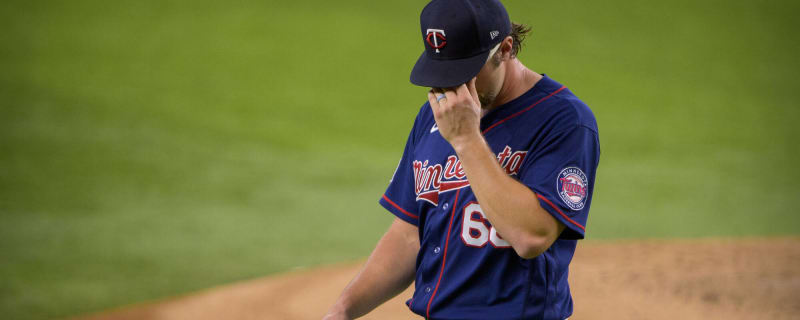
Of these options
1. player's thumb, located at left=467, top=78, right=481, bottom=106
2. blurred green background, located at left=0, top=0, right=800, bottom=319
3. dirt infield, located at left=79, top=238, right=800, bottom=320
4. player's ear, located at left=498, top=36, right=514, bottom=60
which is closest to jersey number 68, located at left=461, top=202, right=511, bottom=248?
player's thumb, located at left=467, top=78, right=481, bottom=106

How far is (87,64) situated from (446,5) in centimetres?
712

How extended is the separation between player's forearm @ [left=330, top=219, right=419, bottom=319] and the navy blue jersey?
116 mm

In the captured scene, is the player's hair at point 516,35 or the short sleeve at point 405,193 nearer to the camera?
the player's hair at point 516,35

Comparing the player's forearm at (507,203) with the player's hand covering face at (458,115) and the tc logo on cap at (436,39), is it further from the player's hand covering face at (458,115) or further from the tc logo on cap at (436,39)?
the tc logo on cap at (436,39)

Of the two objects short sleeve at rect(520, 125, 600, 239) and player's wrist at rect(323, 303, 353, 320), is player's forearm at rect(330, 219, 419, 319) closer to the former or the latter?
player's wrist at rect(323, 303, 353, 320)

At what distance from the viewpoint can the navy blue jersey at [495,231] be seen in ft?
5.93

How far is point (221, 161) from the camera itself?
6.49 meters

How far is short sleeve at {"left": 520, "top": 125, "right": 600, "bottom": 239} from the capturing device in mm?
1766

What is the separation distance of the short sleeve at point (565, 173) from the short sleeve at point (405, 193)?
0.44m

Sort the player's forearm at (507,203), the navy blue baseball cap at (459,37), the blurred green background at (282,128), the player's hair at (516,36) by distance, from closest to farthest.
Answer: the player's forearm at (507,203)
the navy blue baseball cap at (459,37)
the player's hair at (516,36)
the blurred green background at (282,128)

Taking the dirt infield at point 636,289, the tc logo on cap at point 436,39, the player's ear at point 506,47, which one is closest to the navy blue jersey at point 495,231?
the player's ear at point 506,47

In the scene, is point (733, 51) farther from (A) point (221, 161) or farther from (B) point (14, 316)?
(B) point (14, 316)

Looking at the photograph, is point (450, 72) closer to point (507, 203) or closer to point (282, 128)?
point (507, 203)

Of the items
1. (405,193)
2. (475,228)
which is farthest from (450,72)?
(405,193)
